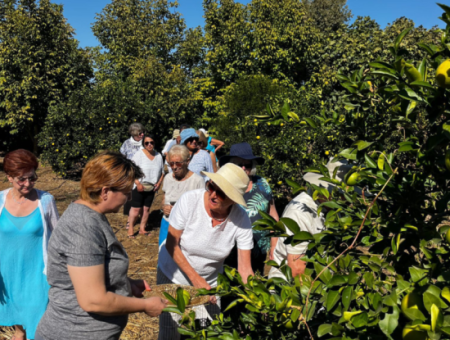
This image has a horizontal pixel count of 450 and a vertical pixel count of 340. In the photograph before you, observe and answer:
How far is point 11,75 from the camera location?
541 inches

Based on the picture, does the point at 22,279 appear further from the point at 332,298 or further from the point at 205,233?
the point at 332,298

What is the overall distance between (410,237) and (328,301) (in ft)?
1.61

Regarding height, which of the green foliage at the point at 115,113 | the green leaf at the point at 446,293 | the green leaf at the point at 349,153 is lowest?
the green leaf at the point at 446,293

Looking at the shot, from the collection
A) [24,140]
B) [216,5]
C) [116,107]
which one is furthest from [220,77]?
[24,140]

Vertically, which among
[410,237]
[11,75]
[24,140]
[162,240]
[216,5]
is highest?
[216,5]

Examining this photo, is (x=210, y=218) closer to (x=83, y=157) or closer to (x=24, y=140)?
(x=83, y=157)

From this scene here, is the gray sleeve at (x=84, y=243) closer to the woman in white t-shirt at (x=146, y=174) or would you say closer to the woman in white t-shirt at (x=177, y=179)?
the woman in white t-shirt at (x=177, y=179)

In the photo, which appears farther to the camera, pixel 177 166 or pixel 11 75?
pixel 11 75

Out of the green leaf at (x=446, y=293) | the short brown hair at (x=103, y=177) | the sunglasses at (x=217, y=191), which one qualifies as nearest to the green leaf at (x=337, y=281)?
the green leaf at (x=446, y=293)

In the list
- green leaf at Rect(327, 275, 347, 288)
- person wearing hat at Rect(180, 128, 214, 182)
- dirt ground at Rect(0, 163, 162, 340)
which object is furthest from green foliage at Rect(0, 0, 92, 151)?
green leaf at Rect(327, 275, 347, 288)

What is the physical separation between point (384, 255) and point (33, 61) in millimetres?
14706

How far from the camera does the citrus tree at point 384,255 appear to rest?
103 centimetres

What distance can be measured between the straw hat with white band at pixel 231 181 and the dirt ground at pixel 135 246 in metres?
2.12

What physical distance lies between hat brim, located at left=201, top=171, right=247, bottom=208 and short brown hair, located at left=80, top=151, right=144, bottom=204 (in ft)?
2.28
